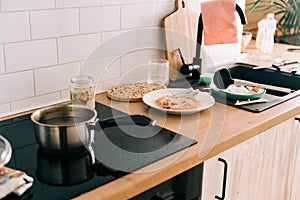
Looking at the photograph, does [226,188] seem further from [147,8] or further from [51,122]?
[147,8]

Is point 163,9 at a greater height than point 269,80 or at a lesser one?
greater

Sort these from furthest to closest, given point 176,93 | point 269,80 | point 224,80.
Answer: point 269,80
point 224,80
point 176,93

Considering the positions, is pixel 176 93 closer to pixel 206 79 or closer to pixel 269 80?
pixel 206 79

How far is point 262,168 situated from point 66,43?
32.9 inches

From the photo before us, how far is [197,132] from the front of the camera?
123 cm

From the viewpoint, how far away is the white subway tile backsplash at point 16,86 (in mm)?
1310

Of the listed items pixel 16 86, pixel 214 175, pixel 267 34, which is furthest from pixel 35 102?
pixel 267 34

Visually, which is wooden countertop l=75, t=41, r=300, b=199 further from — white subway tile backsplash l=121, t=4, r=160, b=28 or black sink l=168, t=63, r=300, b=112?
white subway tile backsplash l=121, t=4, r=160, b=28

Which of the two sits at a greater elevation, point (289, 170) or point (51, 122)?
point (51, 122)

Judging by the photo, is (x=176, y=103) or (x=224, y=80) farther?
(x=224, y=80)

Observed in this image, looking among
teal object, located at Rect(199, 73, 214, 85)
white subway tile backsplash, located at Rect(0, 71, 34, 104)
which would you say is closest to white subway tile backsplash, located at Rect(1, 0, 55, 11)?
white subway tile backsplash, located at Rect(0, 71, 34, 104)

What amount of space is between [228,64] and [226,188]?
34.1 inches

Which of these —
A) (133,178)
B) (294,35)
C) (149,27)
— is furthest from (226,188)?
→ (294,35)

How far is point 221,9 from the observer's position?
173 centimetres
